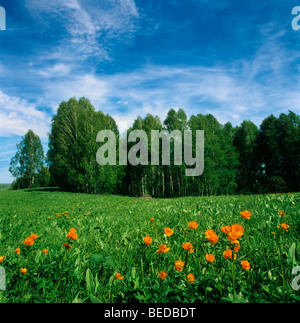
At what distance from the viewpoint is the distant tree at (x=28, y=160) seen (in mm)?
43781

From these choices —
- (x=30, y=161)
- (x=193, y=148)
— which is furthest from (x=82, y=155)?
(x=30, y=161)

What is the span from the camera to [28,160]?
43.9 m

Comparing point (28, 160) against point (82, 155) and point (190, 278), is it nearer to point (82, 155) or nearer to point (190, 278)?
point (82, 155)

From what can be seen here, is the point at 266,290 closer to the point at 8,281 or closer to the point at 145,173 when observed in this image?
the point at 8,281

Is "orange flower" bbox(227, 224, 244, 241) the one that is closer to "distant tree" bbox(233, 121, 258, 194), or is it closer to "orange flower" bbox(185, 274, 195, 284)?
"orange flower" bbox(185, 274, 195, 284)

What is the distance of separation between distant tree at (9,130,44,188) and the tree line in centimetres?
1469

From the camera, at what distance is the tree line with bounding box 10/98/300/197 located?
84.3 ft

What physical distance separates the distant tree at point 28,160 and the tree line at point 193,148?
14.7 meters

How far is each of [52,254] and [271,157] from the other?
3293 cm

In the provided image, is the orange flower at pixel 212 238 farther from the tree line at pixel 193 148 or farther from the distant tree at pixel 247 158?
the distant tree at pixel 247 158

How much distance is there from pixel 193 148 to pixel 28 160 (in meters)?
40.1

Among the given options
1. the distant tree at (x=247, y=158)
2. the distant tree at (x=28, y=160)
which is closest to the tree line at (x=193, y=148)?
the distant tree at (x=247, y=158)

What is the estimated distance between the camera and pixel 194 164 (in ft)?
83.6

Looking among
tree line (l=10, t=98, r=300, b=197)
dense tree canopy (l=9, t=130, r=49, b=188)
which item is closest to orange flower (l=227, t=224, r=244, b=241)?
tree line (l=10, t=98, r=300, b=197)
